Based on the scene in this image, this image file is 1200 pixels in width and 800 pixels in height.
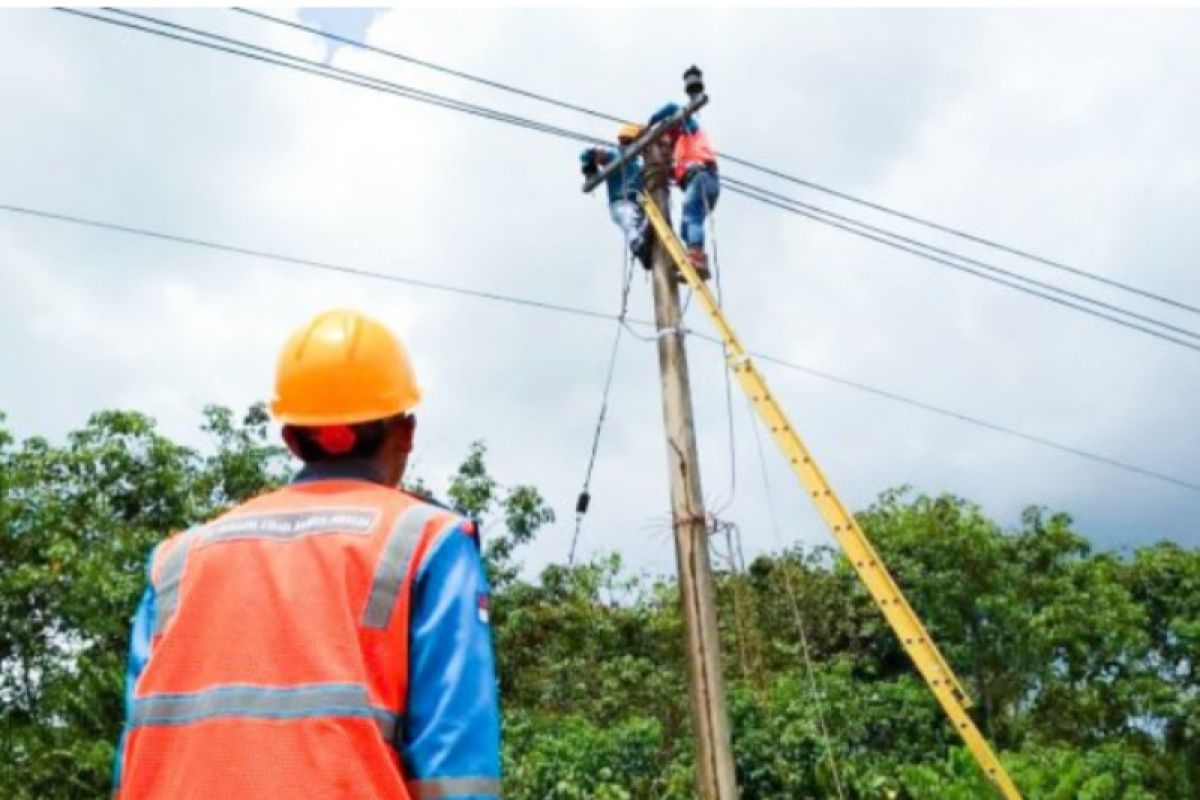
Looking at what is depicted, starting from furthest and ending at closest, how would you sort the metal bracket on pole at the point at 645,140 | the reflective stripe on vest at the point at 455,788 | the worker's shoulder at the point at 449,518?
the metal bracket on pole at the point at 645,140
the worker's shoulder at the point at 449,518
the reflective stripe on vest at the point at 455,788

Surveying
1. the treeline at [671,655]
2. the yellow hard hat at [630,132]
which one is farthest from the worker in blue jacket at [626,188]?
the treeline at [671,655]

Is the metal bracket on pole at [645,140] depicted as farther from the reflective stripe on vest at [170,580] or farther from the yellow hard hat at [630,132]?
the reflective stripe on vest at [170,580]

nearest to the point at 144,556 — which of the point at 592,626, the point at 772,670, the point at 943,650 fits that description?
the point at 592,626

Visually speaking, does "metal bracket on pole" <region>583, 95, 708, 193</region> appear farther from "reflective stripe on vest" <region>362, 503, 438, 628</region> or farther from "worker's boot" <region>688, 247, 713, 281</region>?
"reflective stripe on vest" <region>362, 503, 438, 628</region>

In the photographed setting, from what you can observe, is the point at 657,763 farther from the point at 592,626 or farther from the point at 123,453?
the point at 123,453

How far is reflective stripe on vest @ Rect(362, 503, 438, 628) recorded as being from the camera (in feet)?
5.17

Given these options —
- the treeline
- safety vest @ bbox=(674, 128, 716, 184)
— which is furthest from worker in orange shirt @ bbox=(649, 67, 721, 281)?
the treeline

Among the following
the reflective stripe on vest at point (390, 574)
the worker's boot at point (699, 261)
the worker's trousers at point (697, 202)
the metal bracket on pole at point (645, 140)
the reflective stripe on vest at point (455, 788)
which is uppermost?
the metal bracket on pole at point (645, 140)

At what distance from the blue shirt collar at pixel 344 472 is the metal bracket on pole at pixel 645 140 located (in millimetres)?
Result: 6290

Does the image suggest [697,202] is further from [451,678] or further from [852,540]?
[451,678]

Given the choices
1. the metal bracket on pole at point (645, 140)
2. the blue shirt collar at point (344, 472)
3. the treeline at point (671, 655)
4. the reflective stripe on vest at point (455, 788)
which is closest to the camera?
the reflective stripe on vest at point (455, 788)

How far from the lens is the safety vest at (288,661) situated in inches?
59.9

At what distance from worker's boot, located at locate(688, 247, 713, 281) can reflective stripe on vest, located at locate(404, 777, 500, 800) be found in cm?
645

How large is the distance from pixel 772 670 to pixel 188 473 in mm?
8551
